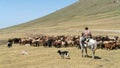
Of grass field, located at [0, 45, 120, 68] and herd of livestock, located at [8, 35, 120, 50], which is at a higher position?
herd of livestock, located at [8, 35, 120, 50]

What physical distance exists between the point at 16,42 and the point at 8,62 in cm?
2324

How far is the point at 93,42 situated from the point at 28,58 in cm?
657

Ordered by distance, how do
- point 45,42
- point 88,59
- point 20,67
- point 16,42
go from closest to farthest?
point 20,67
point 88,59
point 45,42
point 16,42

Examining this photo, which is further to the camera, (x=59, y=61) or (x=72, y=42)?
(x=72, y=42)

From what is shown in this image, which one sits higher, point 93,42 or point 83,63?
point 93,42

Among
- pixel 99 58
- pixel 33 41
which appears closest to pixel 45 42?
pixel 33 41

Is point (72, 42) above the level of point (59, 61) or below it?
above

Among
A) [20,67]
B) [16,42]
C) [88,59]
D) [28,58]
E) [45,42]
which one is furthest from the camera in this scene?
[16,42]

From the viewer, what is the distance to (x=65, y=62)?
25.6 metres

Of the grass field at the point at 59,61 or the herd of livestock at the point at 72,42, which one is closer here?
the grass field at the point at 59,61

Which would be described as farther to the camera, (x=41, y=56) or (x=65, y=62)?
(x=41, y=56)

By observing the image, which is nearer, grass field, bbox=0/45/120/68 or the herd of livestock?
Result: grass field, bbox=0/45/120/68

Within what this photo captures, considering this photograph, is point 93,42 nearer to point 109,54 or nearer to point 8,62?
point 109,54

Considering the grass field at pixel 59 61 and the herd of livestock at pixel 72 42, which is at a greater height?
the herd of livestock at pixel 72 42
